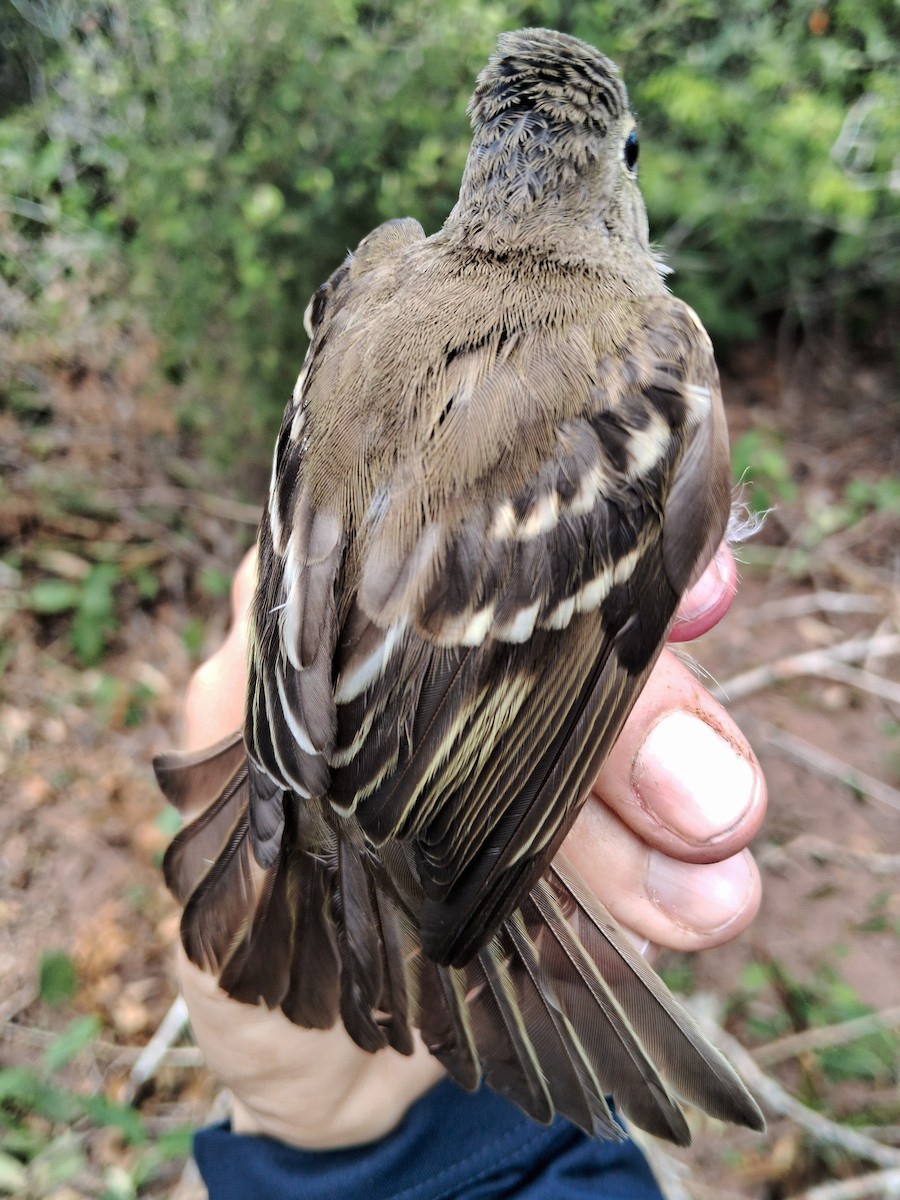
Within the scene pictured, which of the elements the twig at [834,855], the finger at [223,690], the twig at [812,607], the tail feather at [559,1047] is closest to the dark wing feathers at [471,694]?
the tail feather at [559,1047]

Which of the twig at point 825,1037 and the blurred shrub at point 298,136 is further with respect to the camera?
the blurred shrub at point 298,136

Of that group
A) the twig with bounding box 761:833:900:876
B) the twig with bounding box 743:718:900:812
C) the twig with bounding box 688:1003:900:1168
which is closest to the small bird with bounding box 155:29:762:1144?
the twig with bounding box 688:1003:900:1168

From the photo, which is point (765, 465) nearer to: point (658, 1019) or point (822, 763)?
point (822, 763)

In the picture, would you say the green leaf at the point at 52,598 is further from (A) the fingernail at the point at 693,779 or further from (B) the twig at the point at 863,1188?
(B) the twig at the point at 863,1188

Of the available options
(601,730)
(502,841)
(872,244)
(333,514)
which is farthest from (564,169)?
(872,244)

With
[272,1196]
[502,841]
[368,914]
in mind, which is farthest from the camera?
[272,1196]

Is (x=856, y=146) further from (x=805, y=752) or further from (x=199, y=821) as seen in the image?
(x=199, y=821)
